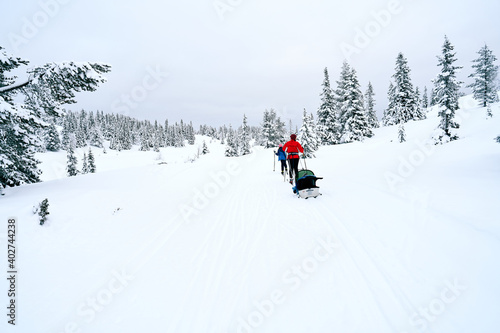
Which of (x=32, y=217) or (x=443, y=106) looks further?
(x=443, y=106)

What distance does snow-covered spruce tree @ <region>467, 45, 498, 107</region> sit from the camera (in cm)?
2881

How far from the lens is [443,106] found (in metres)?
16.5

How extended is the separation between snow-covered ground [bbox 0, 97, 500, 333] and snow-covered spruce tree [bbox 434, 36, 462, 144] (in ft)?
37.9

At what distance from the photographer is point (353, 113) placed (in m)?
31.6

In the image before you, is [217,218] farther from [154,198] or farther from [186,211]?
[154,198]

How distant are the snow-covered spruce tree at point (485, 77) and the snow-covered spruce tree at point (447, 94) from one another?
64.8 feet

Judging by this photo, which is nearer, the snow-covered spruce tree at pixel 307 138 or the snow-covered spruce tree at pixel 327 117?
the snow-covered spruce tree at pixel 307 138

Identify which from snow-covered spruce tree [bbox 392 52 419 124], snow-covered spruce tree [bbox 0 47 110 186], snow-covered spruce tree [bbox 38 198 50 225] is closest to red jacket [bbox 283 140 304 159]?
snow-covered spruce tree [bbox 0 47 110 186]

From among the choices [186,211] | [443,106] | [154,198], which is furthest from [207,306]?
[443,106]

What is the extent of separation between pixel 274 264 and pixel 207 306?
1361 millimetres

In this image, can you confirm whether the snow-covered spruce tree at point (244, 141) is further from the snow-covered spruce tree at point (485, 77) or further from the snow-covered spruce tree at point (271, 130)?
the snow-covered spruce tree at point (485, 77)

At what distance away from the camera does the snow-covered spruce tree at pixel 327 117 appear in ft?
111

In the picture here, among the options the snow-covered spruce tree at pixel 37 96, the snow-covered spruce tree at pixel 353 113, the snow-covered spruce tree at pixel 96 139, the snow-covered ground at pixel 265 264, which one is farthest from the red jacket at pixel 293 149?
the snow-covered spruce tree at pixel 96 139

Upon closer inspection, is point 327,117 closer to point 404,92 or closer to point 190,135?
point 404,92
